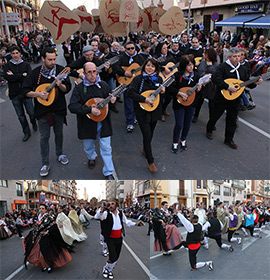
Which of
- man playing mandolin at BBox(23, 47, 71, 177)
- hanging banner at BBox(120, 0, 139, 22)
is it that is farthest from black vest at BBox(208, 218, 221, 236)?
hanging banner at BBox(120, 0, 139, 22)

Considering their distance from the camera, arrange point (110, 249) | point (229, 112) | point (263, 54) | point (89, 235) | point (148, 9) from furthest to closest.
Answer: point (263, 54) → point (148, 9) → point (89, 235) → point (229, 112) → point (110, 249)

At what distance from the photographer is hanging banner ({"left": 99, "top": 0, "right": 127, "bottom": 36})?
29.2 ft

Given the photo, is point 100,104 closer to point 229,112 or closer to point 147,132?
point 147,132

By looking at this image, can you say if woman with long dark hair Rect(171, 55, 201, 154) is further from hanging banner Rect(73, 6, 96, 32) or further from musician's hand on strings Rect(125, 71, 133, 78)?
hanging banner Rect(73, 6, 96, 32)

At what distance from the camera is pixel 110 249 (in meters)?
4.64

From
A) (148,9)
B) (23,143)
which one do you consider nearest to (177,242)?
(23,143)

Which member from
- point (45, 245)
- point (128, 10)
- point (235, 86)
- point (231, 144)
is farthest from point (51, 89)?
point (128, 10)

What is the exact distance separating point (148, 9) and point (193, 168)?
906cm

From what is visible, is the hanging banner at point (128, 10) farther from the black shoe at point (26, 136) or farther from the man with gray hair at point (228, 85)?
the black shoe at point (26, 136)

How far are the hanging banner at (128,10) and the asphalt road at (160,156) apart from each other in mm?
3678

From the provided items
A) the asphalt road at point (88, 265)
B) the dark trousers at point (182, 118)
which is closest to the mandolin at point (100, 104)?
the dark trousers at point (182, 118)

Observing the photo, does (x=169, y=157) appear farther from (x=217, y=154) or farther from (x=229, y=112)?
(x=229, y=112)

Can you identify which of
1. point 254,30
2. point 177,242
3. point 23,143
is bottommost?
point 177,242

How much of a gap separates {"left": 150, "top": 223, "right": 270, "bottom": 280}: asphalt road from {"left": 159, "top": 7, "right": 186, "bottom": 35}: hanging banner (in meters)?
6.69
